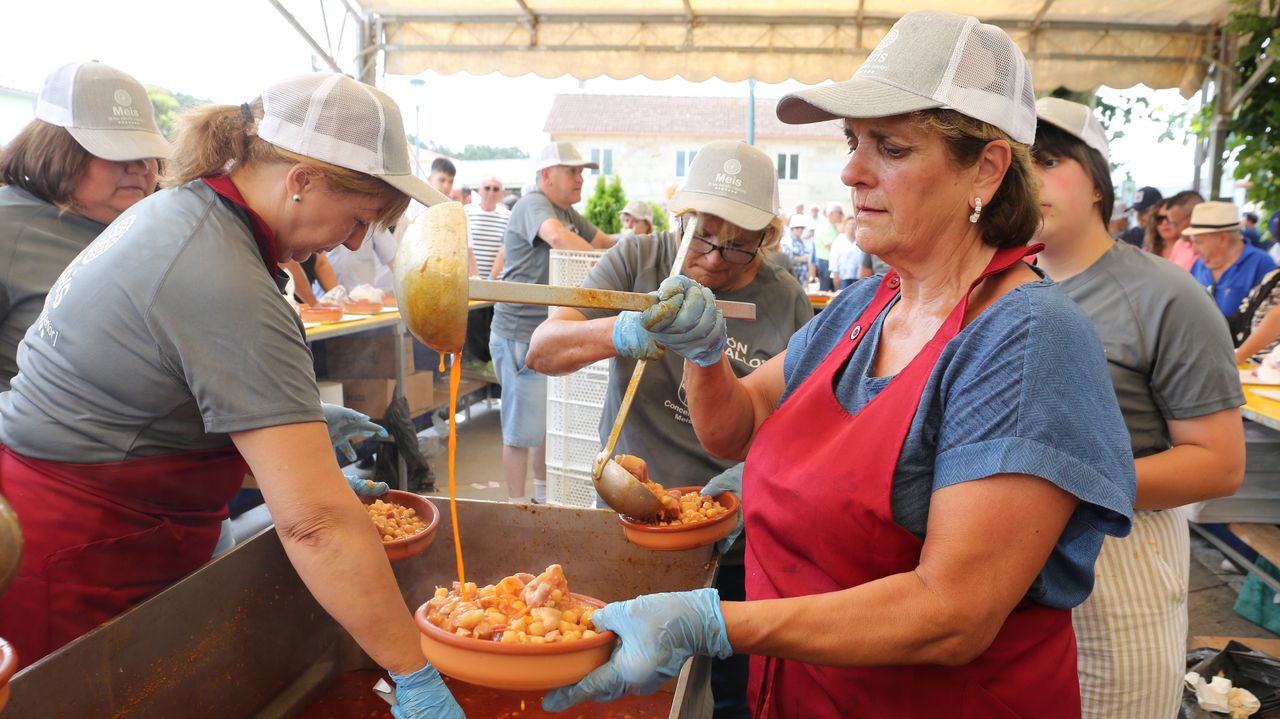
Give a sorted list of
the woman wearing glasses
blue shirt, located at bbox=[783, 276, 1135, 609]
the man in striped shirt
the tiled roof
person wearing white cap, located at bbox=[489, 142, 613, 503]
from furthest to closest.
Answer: the tiled roof < the man in striped shirt < the woman wearing glasses < person wearing white cap, located at bbox=[489, 142, 613, 503] < blue shirt, located at bbox=[783, 276, 1135, 609]

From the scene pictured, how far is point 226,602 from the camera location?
155 centimetres

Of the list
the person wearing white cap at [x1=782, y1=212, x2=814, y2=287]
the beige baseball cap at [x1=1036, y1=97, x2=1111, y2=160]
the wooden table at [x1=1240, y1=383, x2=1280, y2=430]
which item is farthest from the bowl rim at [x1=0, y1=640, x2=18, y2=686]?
the person wearing white cap at [x1=782, y1=212, x2=814, y2=287]

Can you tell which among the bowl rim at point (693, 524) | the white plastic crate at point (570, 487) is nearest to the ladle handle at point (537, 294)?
the bowl rim at point (693, 524)

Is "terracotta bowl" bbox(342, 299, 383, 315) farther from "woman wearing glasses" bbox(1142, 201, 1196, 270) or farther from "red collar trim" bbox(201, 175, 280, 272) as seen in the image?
"woman wearing glasses" bbox(1142, 201, 1196, 270)

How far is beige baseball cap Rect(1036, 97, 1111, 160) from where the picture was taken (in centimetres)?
179

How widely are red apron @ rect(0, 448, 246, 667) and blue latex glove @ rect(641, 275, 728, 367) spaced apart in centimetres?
86

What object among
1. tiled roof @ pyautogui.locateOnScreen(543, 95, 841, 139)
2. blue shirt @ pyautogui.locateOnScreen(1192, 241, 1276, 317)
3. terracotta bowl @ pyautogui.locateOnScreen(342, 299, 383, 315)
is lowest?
terracotta bowl @ pyautogui.locateOnScreen(342, 299, 383, 315)

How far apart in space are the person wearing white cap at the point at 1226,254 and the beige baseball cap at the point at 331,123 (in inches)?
223

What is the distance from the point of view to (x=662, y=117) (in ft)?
106

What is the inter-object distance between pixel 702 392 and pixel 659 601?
600mm

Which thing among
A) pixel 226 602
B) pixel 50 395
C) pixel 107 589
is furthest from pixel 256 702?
pixel 50 395

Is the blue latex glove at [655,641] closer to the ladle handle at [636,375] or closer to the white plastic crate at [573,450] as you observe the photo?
the ladle handle at [636,375]

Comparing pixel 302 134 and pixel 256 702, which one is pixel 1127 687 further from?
pixel 302 134

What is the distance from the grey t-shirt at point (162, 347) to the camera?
A: 124cm
